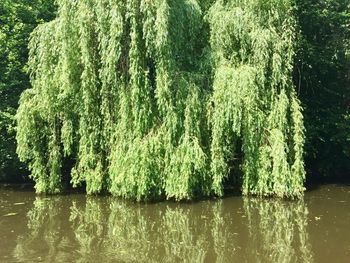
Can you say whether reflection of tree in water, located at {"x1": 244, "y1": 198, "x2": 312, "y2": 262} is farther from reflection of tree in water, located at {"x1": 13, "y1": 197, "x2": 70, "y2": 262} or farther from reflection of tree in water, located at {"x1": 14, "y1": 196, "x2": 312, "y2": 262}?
reflection of tree in water, located at {"x1": 13, "y1": 197, "x2": 70, "y2": 262}

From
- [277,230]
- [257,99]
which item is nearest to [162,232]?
[277,230]

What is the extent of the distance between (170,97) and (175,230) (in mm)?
4242

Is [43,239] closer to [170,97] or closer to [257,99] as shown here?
[170,97]

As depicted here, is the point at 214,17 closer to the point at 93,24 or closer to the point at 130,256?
the point at 93,24

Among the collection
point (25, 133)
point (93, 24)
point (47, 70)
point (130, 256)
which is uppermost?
point (93, 24)

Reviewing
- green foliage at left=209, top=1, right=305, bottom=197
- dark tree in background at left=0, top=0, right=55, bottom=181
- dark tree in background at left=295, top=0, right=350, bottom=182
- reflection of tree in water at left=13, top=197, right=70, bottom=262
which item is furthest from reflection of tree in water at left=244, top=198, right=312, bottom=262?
dark tree in background at left=0, top=0, right=55, bottom=181

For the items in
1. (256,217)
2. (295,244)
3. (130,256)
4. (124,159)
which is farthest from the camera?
(124,159)

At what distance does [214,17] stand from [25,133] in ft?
24.0

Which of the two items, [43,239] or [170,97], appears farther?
[170,97]

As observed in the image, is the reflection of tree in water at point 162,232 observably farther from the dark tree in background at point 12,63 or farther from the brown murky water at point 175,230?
the dark tree in background at point 12,63

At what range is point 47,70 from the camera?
1405 cm

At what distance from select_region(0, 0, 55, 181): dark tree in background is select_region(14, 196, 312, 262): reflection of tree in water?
418cm

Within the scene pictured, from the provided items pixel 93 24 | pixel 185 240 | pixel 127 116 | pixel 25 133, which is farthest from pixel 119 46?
pixel 185 240

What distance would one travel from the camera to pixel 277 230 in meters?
10.2
